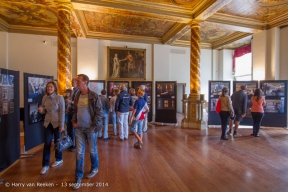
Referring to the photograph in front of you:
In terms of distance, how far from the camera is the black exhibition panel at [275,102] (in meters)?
6.32

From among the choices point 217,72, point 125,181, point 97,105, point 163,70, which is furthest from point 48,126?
point 217,72

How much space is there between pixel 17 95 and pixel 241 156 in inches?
202

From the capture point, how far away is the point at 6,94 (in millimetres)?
2932

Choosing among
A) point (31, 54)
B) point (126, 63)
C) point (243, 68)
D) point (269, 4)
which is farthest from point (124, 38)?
point (243, 68)

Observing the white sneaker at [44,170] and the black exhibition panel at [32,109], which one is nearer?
the white sneaker at [44,170]

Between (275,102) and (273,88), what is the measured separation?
57 cm

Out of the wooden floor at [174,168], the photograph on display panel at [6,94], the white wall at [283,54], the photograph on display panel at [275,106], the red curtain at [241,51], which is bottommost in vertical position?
the wooden floor at [174,168]

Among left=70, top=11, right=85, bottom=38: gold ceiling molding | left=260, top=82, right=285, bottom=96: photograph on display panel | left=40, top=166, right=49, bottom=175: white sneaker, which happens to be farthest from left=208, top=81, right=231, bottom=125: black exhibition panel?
left=70, top=11, right=85, bottom=38: gold ceiling molding

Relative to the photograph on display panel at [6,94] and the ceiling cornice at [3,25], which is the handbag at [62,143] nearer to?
the photograph on display panel at [6,94]

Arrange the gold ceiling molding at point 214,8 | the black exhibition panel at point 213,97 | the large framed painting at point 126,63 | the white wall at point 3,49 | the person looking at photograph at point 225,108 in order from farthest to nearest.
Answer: the large framed painting at point 126,63
the white wall at point 3,49
the black exhibition panel at point 213,97
the gold ceiling molding at point 214,8
the person looking at photograph at point 225,108

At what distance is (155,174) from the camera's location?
9.26ft

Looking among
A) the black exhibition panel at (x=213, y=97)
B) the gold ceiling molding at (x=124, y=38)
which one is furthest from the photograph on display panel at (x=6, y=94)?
the gold ceiling molding at (x=124, y=38)

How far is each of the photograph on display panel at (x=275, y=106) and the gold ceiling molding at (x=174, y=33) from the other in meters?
4.93

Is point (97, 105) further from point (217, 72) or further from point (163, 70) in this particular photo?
point (217, 72)
